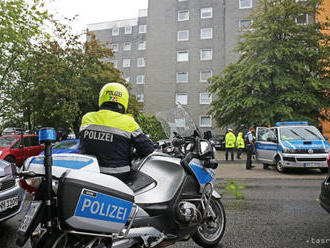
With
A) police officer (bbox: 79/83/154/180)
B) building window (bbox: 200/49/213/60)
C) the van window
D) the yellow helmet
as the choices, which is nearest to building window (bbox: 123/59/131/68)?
building window (bbox: 200/49/213/60)

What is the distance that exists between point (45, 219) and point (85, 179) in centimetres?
40

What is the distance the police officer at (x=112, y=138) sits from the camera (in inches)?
106

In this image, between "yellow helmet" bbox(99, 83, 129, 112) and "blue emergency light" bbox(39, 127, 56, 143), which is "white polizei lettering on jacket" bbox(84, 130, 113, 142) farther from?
"blue emergency light" bbox(39, 127, 56, 143)

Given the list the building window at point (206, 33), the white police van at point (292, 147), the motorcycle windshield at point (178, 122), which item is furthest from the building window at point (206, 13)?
the motorcycle windshield at point (178, 122)

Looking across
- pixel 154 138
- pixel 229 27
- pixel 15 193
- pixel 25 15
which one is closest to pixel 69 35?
pixel 25 15

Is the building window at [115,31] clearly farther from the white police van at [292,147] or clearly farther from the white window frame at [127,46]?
the white police van at [292,147]

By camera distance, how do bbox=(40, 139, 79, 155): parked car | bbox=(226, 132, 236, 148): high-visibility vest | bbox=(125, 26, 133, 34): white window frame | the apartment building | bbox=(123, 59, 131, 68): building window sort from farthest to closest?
bbox=(125, 26, 133, 34): white window frame, bbox=(123, 59, 131, 68): building window, the apartment building, bbox=(226, 132, 236, 148): high-visibility vest, bbox=(40, 139, 79, 155): parked car

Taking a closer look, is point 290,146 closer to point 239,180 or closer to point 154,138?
point 239,180

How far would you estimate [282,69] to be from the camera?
19547mm

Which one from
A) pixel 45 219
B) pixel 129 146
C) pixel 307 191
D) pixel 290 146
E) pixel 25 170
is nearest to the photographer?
pixel 45 219

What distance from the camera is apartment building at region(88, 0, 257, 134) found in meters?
33.9

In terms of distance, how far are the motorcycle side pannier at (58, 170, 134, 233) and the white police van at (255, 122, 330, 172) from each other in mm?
9186

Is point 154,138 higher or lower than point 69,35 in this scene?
lower

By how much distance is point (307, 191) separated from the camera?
708 centimetres
